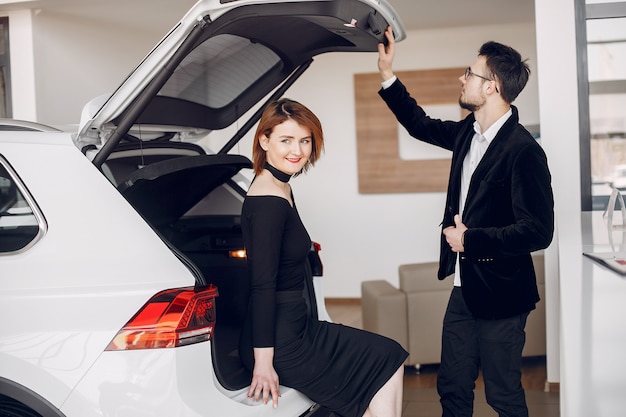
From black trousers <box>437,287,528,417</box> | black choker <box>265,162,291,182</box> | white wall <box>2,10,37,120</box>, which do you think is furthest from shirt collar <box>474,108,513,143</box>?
white wall <box>2,10,37,120</box>

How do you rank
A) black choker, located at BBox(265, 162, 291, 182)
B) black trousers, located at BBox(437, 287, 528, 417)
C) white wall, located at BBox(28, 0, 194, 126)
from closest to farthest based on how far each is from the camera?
1. black choker, located at BBox(265, 162, 291, 182)
2. black trousers, located at BBox(437, 287, 528, 417)
3. white wall, located at BBox(28, 0, 194, 126)

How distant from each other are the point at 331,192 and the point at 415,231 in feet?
3.13

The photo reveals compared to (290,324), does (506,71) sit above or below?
above

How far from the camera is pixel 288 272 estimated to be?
Answer: 2.29 m

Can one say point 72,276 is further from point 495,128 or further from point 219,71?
point 495,128

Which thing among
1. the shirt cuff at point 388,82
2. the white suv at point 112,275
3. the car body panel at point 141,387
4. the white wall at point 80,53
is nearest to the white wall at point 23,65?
the white wall at point 80,53

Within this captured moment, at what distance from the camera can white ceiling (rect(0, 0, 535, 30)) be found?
559 cm

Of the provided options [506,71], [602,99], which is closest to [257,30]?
[506,71]

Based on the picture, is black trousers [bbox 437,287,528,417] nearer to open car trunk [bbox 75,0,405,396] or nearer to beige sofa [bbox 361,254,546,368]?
open car trunk [bbox 75,0,405,396]

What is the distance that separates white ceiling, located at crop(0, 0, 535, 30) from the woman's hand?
156 inches

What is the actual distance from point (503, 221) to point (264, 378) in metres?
1.04

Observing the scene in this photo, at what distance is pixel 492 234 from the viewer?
2.53m

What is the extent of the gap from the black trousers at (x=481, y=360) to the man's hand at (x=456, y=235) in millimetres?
241

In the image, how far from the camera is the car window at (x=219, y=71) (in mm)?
2537
